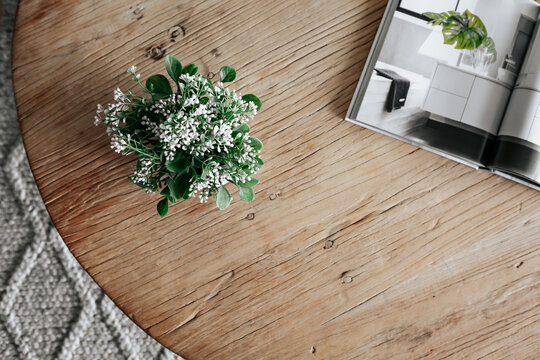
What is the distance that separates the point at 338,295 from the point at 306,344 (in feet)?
0.33

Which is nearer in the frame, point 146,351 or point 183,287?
point 183,287

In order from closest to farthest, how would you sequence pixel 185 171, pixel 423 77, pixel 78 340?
pixel 185 171 < pixel 423 77 < pixel 78 340

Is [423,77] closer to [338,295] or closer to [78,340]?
[338,295]

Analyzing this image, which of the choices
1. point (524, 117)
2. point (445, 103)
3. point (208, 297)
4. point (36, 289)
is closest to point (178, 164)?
point (208, 297)

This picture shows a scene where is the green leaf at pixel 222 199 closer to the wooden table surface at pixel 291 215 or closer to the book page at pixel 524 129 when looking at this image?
the wooden table surface at pixel 291 215

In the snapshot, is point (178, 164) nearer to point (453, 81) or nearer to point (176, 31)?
point (176, 31)

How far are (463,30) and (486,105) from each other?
0.43ft

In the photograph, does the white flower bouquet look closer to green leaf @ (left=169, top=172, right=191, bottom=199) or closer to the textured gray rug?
green leaf @ (left=169, top=172, right=191, bottom=199)

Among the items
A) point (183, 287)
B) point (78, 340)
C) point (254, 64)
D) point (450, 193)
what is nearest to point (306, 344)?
point (183, 287)

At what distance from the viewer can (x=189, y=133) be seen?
1.79ft

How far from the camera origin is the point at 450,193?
0.73 m

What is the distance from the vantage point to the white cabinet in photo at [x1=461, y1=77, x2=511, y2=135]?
0.70 metres

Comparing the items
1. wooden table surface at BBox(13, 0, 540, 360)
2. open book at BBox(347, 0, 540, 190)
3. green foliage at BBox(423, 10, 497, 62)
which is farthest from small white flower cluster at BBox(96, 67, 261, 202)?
green foliage at BBox(423, 10, 497, 62)

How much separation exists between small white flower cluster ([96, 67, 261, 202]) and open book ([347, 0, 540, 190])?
0.26 meters
